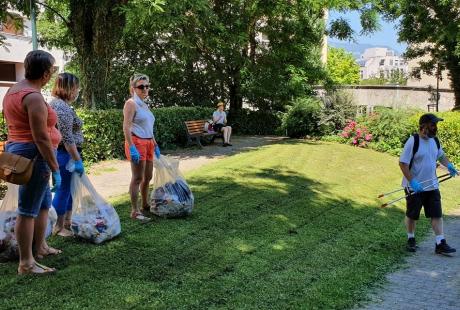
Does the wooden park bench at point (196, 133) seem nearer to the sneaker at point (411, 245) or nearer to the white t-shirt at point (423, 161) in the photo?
the sneaker at point (411, 245)

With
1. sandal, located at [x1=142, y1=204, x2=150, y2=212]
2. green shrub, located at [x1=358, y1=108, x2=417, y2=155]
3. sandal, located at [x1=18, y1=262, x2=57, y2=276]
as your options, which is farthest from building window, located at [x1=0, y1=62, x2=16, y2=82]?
sandal, located at [x1=18, y1=262, x2=57, y2=276]

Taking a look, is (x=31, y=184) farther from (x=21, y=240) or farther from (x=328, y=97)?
(x=328, y=97)

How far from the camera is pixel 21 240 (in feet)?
14.9

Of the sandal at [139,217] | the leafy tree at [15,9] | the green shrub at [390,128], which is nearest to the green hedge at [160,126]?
the leafy tree at [15,9]

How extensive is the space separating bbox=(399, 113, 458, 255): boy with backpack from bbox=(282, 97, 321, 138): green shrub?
12.5 m

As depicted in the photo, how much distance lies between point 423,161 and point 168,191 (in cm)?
321

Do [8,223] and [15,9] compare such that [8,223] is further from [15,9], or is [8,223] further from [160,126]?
[160,126]

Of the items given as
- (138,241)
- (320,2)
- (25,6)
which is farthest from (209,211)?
(320,2)

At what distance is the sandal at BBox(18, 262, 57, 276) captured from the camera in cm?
466

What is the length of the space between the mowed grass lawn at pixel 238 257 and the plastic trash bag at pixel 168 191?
161 millimetres

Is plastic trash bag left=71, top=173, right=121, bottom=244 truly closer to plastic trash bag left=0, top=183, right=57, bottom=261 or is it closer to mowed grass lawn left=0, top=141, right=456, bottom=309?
mowed grass lawn left=0, top=141, right=456, bottom=309

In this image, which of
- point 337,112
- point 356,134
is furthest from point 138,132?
point 337,112

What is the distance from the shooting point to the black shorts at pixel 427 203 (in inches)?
258

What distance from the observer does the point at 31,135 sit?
439 cm
